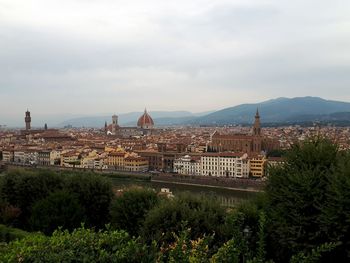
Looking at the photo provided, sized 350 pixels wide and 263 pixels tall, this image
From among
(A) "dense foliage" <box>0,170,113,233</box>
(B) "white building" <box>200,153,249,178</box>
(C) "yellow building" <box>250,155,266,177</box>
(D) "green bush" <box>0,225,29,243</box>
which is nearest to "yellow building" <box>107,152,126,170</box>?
(B) "white building" <box>200,153,249,178</box>

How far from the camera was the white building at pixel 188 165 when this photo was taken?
1526 inches

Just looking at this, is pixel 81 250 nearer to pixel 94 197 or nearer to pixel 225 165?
pixel 94 197

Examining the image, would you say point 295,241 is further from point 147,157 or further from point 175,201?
point 147,157

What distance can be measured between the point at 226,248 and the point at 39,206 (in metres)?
9.00

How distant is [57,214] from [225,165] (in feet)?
88.3

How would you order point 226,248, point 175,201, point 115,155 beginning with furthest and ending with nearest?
point 115,155
point 175,201
point 226,248

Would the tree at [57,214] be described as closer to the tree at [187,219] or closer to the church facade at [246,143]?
the tree at [187,219]

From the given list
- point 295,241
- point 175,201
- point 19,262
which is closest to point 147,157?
point 175,201

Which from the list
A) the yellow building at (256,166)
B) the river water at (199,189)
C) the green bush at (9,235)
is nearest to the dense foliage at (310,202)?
the green bush at (9,235)

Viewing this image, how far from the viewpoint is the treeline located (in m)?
3.58

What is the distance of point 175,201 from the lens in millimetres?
9547

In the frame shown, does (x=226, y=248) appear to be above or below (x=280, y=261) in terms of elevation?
above

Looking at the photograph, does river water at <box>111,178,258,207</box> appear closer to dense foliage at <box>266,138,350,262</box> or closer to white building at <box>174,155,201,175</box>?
white building at <box>174,155,201,175</box>

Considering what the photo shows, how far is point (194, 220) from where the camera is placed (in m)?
8.93
